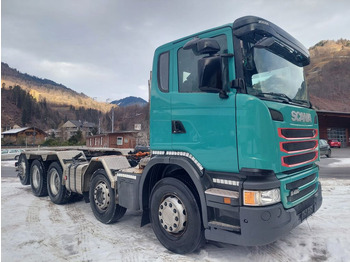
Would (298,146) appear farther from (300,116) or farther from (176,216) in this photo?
(176,216)

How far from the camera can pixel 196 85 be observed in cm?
350

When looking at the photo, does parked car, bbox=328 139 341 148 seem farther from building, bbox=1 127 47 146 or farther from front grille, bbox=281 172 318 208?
building, bbox=1 127 47 146

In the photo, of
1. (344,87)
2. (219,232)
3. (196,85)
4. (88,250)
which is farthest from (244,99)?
(344,87)

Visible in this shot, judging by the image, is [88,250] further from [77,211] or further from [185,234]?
[77,211]

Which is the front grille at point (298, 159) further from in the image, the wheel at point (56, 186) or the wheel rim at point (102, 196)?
the wheel at point (56, 186)

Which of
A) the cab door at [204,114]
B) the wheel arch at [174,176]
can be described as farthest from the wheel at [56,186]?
the cab door at [204,114]

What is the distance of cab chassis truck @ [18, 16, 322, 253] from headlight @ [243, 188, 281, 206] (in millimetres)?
11

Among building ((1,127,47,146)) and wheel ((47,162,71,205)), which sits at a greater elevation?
building ((1,127,47,146))

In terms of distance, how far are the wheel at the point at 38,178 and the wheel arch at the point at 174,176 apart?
4.43 m

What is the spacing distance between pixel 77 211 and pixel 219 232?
4.00 metres

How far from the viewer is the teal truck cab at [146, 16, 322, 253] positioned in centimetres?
288

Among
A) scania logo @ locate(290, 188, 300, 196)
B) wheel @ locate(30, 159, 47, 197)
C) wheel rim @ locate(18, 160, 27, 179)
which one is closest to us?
scania logo @ locate(290, 188, 300, 196)

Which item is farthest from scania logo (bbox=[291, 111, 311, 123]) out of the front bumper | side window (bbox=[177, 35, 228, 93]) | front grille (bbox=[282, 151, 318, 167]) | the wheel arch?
Answer: the wheel arch

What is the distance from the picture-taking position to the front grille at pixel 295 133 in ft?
10.00
